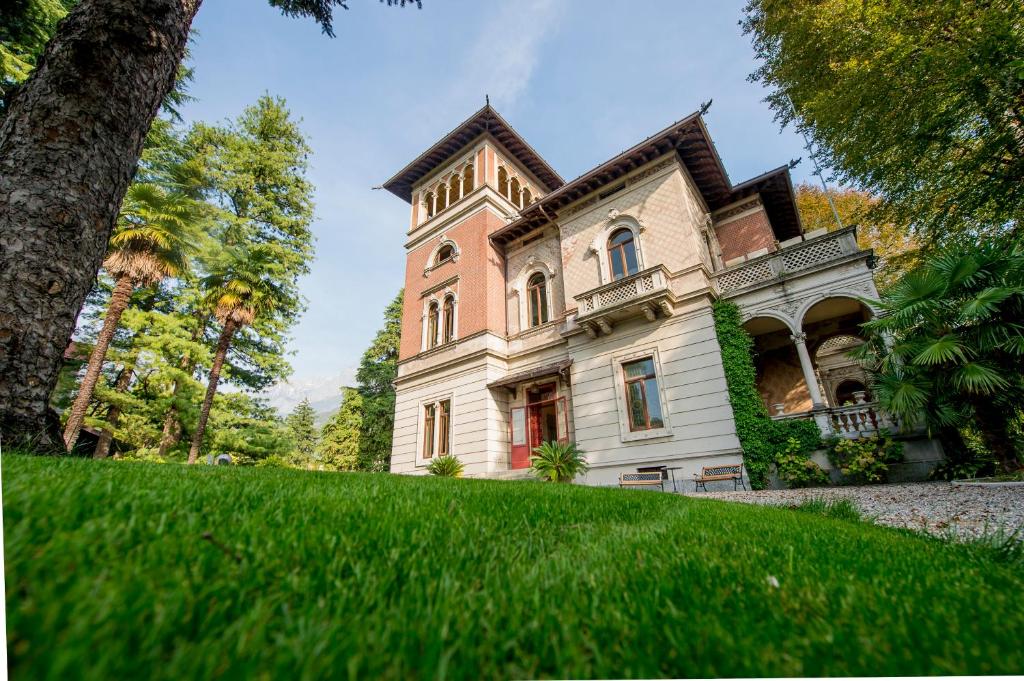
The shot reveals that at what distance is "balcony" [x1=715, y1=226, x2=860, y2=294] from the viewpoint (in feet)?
32.7

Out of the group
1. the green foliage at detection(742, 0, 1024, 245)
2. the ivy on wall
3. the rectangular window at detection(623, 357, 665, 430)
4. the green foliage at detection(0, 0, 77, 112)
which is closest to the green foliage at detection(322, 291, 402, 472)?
the rectangular window at detection(623, 357, 665, 430)

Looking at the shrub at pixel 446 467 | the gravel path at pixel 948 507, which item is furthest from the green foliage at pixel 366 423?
the gravel path at pixel 948 507

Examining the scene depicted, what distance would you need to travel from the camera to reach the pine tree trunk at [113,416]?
43.2 feet

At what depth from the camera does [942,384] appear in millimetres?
6691

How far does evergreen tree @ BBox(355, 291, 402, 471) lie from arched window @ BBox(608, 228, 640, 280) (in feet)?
48.1

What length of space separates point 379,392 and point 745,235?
21439 mm

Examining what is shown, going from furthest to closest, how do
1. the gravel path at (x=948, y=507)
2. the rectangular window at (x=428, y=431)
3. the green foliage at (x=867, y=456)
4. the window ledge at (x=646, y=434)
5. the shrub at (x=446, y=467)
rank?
the rectangular window at (x=428, y=431)
the shrub at (x=446, y=467)
the window ledge at (x=646, y=434)
the green foliage at (x=867, y=456)
the gravel path at (x=948, y=507)

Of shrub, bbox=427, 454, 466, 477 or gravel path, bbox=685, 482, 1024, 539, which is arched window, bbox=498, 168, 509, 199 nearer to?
shrub, bbox=427, 454, 466, 477

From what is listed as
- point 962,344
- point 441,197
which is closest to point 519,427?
point 962,344

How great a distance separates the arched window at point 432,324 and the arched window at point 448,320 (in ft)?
1.71

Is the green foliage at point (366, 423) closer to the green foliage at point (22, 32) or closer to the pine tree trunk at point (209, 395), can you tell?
the pine tree trunk at point (209, 395)

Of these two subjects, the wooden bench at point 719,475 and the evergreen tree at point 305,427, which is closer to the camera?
the wooden bench at point 719,475

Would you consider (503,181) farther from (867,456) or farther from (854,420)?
(867,456)

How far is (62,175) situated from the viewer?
134 inches
